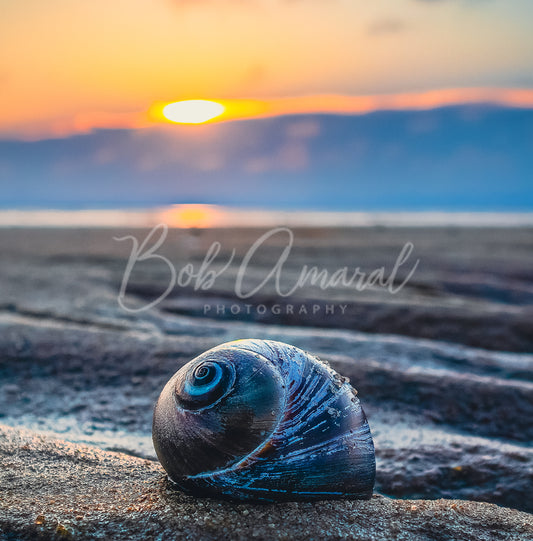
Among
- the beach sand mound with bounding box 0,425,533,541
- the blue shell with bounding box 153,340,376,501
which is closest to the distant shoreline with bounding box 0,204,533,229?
the beach sand mound with bounding box 0,425,533,541

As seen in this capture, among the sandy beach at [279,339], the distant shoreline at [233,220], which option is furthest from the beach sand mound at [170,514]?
the distant shoreline at [233,220]

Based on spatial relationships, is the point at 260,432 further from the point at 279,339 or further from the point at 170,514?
the point at 279,339

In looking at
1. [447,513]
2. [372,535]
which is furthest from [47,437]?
[447,513]

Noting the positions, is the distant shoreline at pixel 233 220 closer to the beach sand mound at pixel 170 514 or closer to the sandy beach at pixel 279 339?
the sandy beach at pixel 279 339

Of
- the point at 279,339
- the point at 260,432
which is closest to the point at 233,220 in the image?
the point at 279,339

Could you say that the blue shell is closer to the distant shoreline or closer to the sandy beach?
the sandy beach

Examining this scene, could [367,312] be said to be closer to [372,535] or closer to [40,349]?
[40,349]

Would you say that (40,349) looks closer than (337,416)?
No
